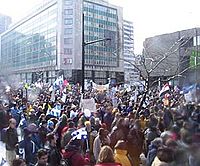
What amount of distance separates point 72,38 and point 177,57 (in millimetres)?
58734

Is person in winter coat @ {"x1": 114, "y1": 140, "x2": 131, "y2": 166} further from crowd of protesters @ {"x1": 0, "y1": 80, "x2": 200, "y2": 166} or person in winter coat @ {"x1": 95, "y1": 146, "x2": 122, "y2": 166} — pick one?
person in winter coat @ {"x1": 95, "y1": 146, "x2": 122, "y2": 166}

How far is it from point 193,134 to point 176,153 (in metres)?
0.78

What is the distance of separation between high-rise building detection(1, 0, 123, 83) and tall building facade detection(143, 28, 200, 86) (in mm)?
→ 38487

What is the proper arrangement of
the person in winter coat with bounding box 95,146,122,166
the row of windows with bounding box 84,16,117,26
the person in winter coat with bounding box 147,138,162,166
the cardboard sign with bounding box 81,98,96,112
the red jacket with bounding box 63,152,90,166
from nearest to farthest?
1. the person in winter coat with bounding box 95,146,122,166
2. the red jacket with bounding box 63,152,90,166
3. the person in winter coat with bounding box 147,138,162,166
4. the cardboard sign with bounding box 81,98,96,112
5. the row of windows with bounding box 84,16,117,26

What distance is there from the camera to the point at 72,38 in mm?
93312

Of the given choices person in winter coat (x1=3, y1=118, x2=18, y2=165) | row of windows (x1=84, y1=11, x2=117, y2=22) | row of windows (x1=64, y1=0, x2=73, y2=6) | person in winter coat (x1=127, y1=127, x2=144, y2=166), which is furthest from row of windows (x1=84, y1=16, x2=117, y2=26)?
person in winter coat (x1=127, y1=127, x2=144, y2=166)

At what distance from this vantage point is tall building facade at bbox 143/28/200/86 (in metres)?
23.9

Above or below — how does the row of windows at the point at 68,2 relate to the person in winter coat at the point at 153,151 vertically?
above

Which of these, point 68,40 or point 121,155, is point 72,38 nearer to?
point 68,40

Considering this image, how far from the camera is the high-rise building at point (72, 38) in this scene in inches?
3601

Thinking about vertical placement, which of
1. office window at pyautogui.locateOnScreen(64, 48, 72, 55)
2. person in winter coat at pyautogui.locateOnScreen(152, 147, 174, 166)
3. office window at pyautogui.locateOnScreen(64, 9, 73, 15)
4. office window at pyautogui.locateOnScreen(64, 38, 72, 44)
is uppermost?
office window at pyautogui.locateOnScreen(64, 9, 73, 15)

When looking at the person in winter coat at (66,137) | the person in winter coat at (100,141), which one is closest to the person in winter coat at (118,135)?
the person in winter coat at (100,141)

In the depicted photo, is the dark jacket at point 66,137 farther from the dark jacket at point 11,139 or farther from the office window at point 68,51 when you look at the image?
the office window at point 68,51

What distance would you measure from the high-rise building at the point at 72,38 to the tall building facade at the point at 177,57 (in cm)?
3849
